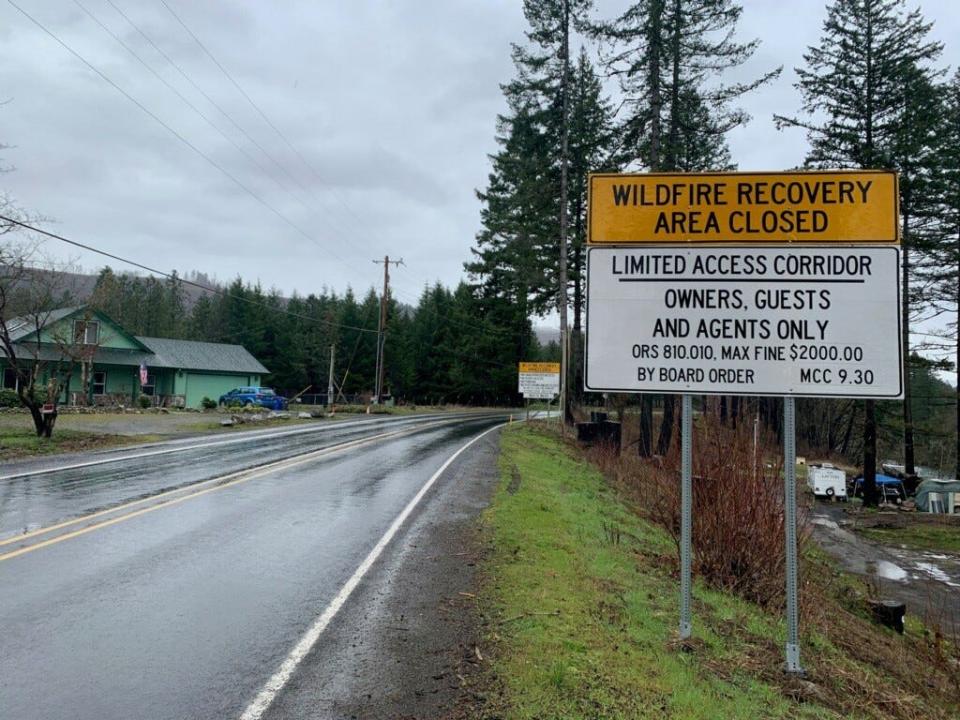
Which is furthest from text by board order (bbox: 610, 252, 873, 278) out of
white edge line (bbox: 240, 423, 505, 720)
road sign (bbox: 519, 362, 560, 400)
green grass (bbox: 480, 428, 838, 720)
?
road sign (bbox: 519, 362, 560, 400)

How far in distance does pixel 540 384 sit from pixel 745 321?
27.2 meters

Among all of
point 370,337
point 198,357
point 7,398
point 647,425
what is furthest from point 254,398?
point 647,425

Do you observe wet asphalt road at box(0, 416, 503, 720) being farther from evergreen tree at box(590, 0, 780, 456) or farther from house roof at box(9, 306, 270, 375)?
house roof at box(9, 306, 270, 375)

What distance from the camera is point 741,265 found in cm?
531

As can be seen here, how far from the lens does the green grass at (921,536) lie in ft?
61.2

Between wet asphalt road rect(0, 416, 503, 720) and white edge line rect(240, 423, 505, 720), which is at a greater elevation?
wet asphalt road rect(0, 416, 503, 720)

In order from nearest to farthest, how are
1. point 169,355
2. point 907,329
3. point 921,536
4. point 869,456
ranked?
point 921,536
point 869,456
point 907,329
point 169,355

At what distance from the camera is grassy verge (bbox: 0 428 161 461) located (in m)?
15.9

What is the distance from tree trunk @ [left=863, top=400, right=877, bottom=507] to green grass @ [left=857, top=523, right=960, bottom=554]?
370cm

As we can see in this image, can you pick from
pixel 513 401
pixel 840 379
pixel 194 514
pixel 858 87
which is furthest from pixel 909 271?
pixel 513 401

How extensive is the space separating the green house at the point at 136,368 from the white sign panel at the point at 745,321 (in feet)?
120

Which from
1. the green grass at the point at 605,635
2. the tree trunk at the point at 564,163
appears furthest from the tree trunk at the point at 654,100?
the green grass at the point at 605,635

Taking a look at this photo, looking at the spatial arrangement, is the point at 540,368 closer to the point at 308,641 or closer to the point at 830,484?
the point at 830,484

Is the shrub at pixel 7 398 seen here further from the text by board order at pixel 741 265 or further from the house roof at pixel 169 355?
the text by board order at pixel 741 265
